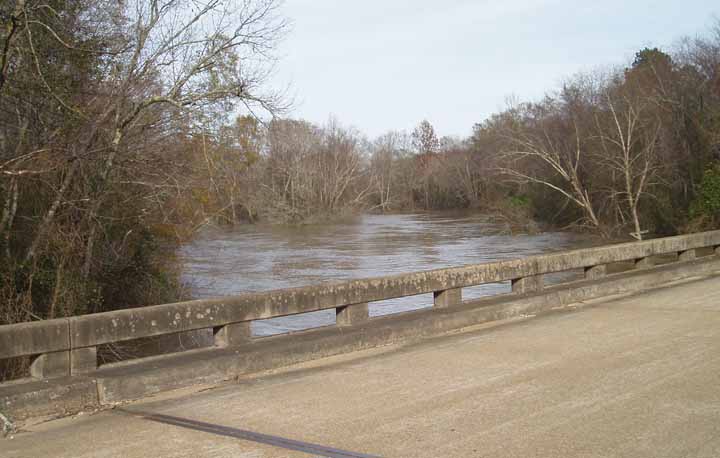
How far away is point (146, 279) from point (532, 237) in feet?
101

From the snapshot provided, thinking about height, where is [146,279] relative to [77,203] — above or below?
below

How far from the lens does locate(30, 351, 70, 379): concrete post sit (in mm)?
6105

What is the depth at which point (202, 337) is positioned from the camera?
14453 mm

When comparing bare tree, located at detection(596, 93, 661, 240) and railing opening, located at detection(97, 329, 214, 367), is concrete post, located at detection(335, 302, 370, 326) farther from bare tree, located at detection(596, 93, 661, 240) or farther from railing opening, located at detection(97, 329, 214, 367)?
bare tree, located at detection(596, 93, 661, 240)

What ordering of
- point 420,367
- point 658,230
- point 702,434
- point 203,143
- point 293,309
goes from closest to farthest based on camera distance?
point 702,434
point 420,367
point 293,309
point 203,143
point 658,230

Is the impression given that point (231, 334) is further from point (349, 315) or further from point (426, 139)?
point (426, 139)

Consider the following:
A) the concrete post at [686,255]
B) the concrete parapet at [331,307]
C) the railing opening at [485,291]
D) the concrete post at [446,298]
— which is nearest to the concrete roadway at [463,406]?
the concrete parapet at [331,307]

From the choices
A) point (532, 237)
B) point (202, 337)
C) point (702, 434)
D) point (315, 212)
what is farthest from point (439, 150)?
point (702, 434)

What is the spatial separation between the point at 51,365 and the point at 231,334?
1.85m

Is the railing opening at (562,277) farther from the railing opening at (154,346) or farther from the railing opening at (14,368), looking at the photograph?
the railing opening at (14,368)

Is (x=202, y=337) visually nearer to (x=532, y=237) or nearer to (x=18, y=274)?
(x=18, y=274)

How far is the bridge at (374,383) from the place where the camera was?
197 inches

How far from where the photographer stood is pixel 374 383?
668cm

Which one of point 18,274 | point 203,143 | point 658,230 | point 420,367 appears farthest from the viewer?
point 658,230
